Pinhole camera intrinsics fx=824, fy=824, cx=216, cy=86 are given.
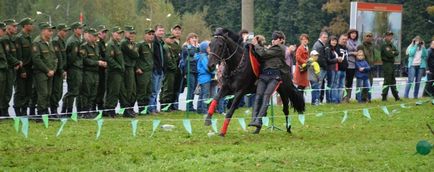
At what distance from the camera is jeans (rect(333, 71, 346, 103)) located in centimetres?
2195

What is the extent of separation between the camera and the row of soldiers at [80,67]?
52.3 ft

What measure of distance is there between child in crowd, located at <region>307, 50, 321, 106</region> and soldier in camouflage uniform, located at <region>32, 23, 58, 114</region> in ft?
22.8

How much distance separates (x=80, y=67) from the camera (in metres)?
16.8

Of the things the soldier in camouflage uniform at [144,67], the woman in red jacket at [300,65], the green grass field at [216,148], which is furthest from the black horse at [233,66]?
the woman in red jacket at [300,65]

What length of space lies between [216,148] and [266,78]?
85.9 inches

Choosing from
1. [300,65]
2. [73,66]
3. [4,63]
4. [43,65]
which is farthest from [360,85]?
[4,63]

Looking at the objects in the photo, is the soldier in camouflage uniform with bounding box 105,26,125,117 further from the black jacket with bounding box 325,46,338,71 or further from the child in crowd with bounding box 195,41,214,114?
the black jacket with bounding box 325,46,338,71

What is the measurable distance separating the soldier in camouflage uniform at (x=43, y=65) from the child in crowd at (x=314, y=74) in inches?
274

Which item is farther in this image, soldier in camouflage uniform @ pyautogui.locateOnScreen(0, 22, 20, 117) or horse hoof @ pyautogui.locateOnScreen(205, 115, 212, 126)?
soldier in camouflage uniform @ pyautogui.locateOnScreen(0, 22, 20, 117)

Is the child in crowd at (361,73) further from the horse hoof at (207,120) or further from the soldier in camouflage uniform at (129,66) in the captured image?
the horse hoof at (207,120)

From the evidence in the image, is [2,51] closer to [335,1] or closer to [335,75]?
[335,75]

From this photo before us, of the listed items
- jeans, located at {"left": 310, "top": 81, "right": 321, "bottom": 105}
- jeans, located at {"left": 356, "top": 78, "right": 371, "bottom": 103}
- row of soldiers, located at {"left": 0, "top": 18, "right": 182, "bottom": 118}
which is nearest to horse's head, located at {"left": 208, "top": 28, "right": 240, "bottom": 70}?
row of soldiers, located at {"left": 0, "top": 18, "right": 182, "bottom": 118}

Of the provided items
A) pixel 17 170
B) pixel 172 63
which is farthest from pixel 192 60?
pixel 17 170

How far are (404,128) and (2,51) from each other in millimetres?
7648
